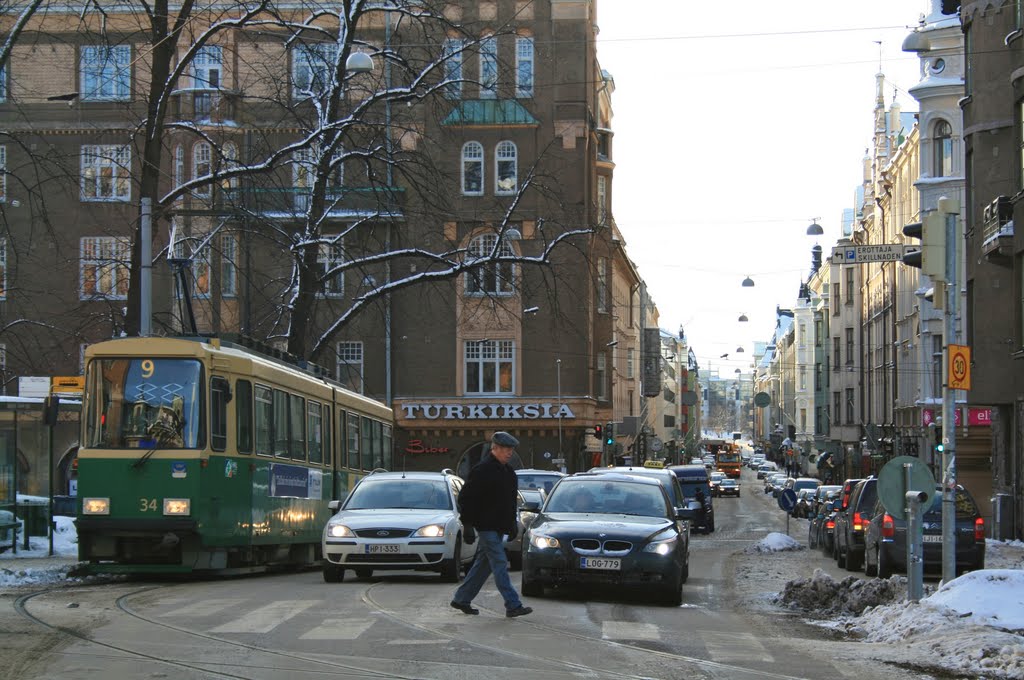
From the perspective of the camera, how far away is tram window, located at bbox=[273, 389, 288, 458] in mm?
21305

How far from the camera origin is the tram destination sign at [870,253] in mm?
24453

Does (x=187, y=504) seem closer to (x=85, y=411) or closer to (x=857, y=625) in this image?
(x=85, y=411)

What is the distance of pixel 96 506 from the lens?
60.5 feet

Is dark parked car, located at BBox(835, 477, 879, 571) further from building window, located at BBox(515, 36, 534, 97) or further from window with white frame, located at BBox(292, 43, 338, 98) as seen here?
building window, located at BBox(515, 36, 534, 97)

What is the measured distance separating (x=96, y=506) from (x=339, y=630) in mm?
7751

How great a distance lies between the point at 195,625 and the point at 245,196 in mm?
18384

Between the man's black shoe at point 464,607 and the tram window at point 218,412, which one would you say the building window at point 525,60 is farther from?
the man's black shoe at point 464,607

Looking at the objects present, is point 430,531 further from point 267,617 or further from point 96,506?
point 267,617

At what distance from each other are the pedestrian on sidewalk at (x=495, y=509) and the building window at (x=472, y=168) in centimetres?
4320

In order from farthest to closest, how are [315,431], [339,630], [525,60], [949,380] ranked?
[525,60] → [315,431] → [949,380] → [339,630]

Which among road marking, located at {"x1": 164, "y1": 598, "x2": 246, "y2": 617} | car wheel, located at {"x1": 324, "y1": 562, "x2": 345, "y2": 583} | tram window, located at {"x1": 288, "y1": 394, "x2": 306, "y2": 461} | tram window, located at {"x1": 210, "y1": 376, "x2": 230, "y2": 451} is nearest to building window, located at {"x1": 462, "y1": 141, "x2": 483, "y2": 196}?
tram window, located at {"x1": 288, "y1": 394, "x2": 306, "y2": 461}

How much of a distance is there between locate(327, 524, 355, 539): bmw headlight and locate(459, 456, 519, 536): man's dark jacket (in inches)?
205

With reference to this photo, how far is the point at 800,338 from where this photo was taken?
139m

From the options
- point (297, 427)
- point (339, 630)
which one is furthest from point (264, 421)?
point (339, 630)
